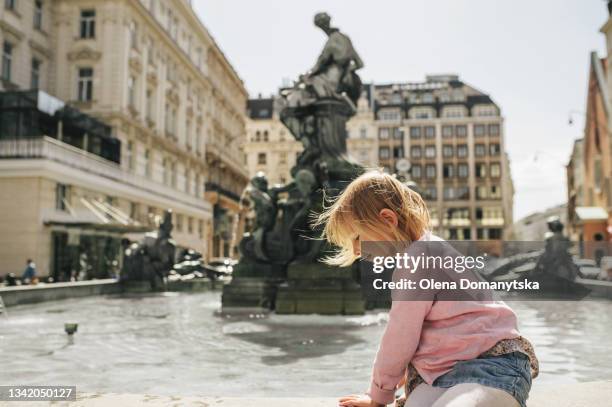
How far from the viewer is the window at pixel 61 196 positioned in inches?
1051

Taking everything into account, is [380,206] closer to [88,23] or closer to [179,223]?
[88,23]

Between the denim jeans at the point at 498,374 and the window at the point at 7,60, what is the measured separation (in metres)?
31.2

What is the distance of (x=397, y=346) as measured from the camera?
1790mm

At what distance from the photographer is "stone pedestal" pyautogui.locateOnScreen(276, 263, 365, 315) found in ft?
29.1

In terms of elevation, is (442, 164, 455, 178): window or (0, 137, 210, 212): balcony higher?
(442, 164, 455, 178): window

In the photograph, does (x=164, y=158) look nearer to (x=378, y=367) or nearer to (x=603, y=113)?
(x=603, y=113)

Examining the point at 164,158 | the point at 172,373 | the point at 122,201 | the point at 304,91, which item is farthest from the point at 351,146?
the point at 172,373

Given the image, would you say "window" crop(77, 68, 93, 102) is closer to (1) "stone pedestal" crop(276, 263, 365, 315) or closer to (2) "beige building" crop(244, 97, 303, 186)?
(1) "stone pedestal" crop(276, 263, 365, 315)

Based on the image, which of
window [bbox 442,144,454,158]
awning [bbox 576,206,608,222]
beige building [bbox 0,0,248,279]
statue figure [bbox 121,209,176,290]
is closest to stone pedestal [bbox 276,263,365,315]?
statue figure [bbox 121,209,176,290]

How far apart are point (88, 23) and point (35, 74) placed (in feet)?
14.4

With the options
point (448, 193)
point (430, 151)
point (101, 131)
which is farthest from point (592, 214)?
point (430, 151)

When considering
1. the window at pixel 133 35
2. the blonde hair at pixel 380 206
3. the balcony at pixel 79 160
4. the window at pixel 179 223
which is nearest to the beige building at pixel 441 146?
the window at pixel 179 223

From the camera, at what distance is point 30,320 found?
8.70 m

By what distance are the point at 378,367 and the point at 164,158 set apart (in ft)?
133
